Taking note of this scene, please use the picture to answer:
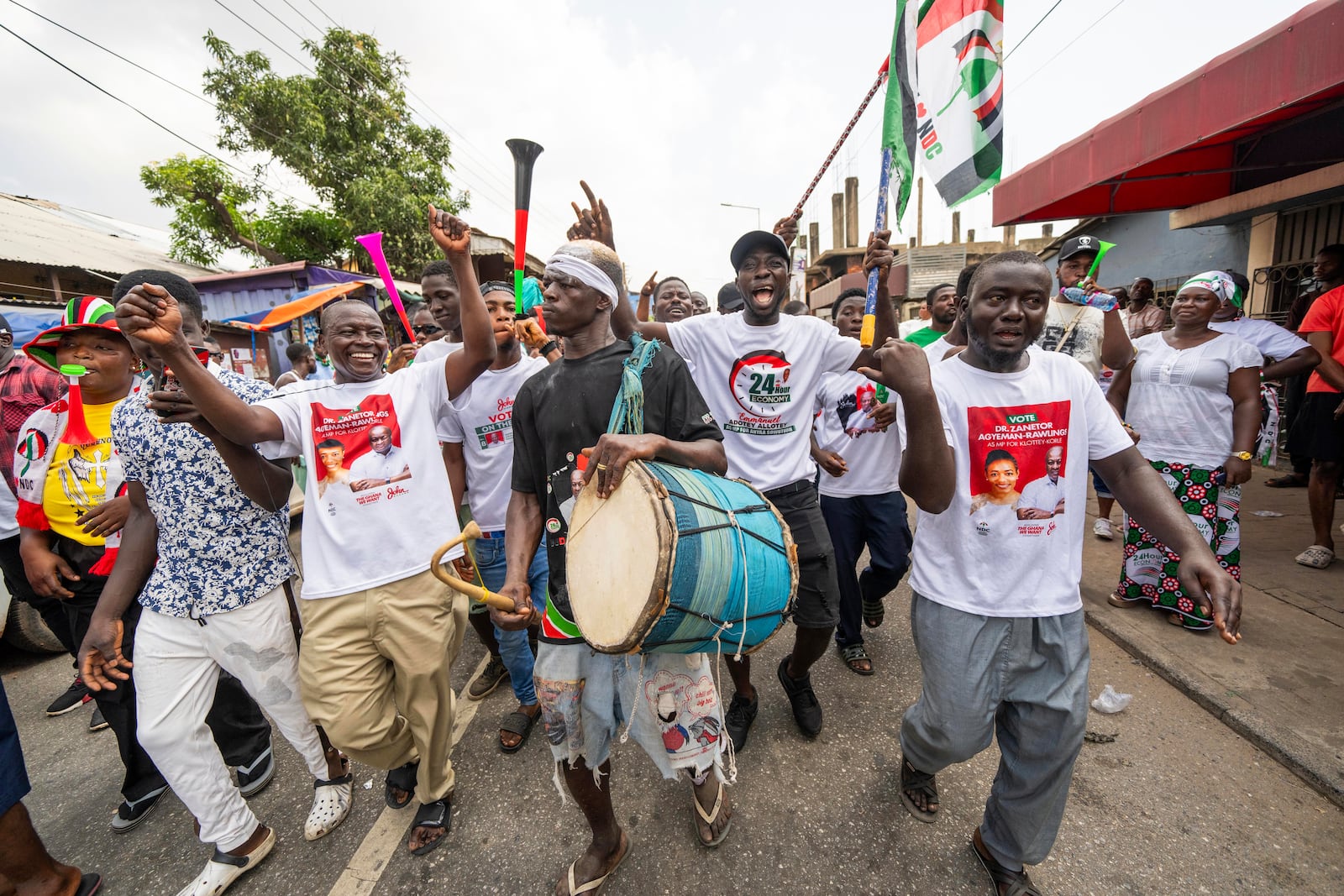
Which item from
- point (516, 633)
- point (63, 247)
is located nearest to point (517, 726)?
point (516, 633)

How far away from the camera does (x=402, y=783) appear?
2611 mm

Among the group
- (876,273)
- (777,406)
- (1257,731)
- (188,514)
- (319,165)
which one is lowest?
(1257,731)

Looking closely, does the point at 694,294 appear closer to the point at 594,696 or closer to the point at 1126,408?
the point at 1126,408

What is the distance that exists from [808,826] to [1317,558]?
484 cm

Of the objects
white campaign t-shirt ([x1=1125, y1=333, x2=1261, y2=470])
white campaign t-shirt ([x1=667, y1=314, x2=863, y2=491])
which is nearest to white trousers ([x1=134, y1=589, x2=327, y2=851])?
white campaign t-shirt ([x1=667, y1=314, x2=863, y2=491])

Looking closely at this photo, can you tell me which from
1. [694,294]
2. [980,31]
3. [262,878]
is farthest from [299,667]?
[694,294]

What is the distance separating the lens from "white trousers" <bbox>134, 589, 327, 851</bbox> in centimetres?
217

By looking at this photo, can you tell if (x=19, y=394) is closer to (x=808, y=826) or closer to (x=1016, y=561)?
(x=808, y=826)

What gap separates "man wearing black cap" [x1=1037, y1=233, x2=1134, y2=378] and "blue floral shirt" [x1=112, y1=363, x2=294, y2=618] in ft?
14.5

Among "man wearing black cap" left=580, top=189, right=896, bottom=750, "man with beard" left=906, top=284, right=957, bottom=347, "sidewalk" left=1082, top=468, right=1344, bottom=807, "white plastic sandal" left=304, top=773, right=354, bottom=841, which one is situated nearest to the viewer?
"white plastic sandal" left=304, top=773, right=354, bottom=841

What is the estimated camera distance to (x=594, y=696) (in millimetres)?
2033

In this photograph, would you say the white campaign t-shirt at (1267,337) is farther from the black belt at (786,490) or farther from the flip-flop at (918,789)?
the flip-flop at (918,789)

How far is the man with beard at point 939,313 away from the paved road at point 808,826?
2.55 metres

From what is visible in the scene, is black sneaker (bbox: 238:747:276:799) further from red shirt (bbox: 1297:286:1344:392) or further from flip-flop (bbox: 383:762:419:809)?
red shirt (bbox: 1297:286:1344:392)
